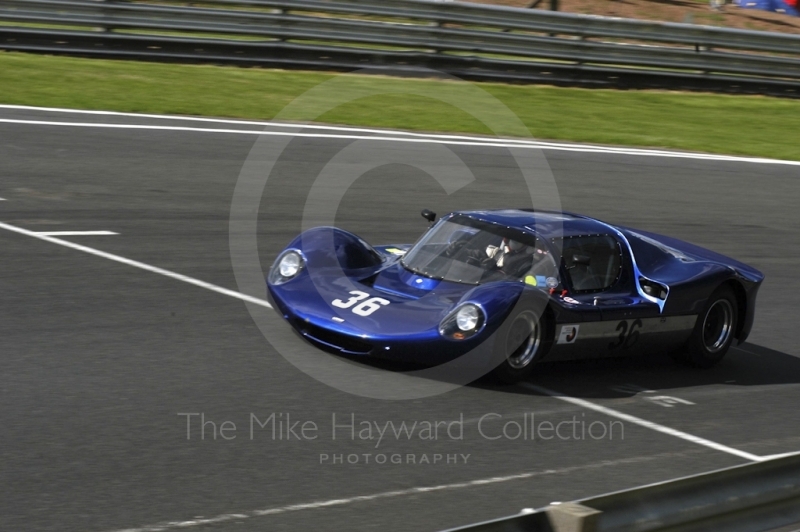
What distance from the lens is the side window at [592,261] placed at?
709 cm

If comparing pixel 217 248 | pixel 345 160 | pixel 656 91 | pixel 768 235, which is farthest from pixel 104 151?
pixel 656 91

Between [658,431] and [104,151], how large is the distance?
8389 mm

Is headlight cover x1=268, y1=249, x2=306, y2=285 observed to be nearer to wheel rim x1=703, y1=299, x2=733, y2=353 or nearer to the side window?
the side window

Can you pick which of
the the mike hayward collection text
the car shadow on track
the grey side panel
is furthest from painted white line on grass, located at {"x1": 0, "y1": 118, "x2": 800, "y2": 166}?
the the mike hayward collection text

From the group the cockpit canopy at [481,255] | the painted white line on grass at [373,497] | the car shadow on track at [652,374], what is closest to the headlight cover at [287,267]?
the cockpit canopy at [481,255]

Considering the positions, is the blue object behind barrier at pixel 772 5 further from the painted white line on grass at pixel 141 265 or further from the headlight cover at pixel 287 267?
the headlight cover at pixel 287 267

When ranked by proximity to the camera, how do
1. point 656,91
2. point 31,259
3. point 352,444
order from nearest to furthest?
point 352,444
point 31,259
point 656,91

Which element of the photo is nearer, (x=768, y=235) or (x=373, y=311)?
(x=373, y=311)

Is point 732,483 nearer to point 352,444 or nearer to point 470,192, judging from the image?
point 352,444

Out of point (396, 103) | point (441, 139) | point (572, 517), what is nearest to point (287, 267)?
point (572, 517)

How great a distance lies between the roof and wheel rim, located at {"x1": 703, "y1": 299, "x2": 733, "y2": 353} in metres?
1.03

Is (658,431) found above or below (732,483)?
below

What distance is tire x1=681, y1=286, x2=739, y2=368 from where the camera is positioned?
7574 mm

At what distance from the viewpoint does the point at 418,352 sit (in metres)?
6.39
